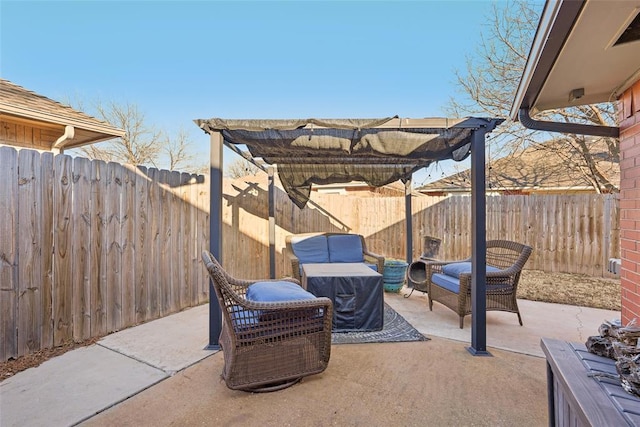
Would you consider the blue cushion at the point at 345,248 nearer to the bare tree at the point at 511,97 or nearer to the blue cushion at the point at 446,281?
the blue cushion at the point at 446,281

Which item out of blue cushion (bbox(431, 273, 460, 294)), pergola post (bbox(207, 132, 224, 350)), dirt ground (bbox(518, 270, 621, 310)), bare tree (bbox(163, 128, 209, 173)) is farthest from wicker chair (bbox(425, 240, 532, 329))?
bare tree (bbox(163, 128, 209, 173))

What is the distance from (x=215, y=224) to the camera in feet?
10.2

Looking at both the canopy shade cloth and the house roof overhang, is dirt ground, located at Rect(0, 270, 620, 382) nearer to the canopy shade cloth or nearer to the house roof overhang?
the canopy shade cloth

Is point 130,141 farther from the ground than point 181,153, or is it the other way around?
point 130,141

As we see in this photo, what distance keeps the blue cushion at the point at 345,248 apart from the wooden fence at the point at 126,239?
1.26 m

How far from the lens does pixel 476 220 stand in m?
2.98

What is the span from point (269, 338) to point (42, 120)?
4683mm

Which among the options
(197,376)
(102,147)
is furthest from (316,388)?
(102,147)

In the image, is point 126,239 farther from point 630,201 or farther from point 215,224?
point 630,201

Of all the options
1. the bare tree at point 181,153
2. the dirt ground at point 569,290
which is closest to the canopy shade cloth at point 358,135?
the dirt ground at point 569,290

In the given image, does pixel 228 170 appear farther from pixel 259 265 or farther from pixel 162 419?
pixel 162 419

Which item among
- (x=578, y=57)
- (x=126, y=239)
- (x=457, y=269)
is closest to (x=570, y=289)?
(x=457, y=269)

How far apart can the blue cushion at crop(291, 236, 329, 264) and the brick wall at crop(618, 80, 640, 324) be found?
3.90m

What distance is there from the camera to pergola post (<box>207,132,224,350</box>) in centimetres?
302
